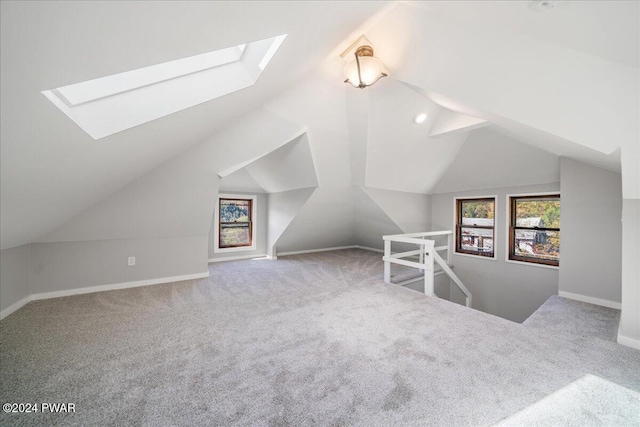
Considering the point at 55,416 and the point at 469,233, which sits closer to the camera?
the point at 55,416

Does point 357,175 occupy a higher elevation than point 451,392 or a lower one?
higher

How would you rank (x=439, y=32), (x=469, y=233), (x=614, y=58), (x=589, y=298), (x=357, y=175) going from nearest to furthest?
(x=614, y=58)
(x=439, y=32)
(x=589, y=298)
(x=357, y=175)
(x=469, y=233)

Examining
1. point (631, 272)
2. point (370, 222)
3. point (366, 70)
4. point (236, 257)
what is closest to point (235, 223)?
point (236, 257)

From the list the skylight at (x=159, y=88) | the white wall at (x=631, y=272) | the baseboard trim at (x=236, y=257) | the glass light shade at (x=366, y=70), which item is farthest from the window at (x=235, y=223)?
the white wall at (x=631, y=272)

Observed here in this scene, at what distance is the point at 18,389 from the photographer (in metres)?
1.67

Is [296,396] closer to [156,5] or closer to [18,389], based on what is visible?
[18,389]

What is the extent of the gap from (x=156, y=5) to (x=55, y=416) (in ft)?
7.14

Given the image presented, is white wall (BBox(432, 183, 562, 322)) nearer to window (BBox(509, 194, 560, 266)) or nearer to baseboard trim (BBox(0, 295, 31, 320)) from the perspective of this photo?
window (BBox(509, 194, 560, 266))

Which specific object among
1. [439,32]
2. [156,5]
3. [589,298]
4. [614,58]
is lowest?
[589,298]

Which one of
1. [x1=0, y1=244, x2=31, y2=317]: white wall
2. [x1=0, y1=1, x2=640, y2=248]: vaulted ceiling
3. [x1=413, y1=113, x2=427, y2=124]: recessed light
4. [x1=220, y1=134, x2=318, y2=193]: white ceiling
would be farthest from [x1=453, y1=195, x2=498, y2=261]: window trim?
[x1=0, y1=244, x2=31, y2=317]: white wall

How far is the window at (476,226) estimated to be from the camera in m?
5.14

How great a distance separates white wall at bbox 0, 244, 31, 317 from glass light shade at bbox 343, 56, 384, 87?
13.5 ft

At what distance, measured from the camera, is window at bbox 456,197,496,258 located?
5.14m

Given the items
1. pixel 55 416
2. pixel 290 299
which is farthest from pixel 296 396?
pixel 290 299
